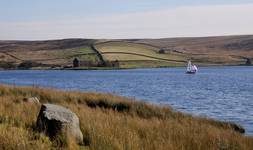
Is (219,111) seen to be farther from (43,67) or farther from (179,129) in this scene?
(43,67)

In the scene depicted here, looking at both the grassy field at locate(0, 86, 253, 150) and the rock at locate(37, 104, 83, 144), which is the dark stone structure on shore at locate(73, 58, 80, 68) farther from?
the rock at locate(37, 104, 83, 144)

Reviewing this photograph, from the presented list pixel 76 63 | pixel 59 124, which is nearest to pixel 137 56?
pixel 76 63

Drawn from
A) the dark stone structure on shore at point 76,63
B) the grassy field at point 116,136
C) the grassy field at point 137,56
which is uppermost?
the grassy field at point 116,136

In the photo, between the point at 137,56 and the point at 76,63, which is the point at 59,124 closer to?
the point at 76,63

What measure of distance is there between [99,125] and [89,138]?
3.46 ft

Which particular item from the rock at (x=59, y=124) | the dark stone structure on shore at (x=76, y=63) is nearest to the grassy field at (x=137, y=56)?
the dark stone structure on shore at (x=76, y=63)

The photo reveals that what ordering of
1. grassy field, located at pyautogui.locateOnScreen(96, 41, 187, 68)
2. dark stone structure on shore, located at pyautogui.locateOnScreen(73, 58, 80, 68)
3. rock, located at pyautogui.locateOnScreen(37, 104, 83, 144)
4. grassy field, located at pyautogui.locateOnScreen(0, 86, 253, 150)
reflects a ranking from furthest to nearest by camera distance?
grassy field, located at pyautogui.locateOnScreen(96, 41, 187, 68) < dark stone structure on shore, located at pyautogui.locateOnScreen(73, 58, 80, 68) < rock, located at pyautogui.locateOnScreen(37, 104, 83, 144) < grassy field, located at pyautogui.locateOnScreen(0, 86, 253, 150)

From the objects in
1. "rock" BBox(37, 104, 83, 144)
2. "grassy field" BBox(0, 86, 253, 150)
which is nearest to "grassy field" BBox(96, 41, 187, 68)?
"grassy field" BBox(0, 86, 253, 150)

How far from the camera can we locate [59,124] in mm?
12242

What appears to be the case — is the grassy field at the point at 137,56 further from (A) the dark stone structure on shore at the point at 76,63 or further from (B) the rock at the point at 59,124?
(B) the rock at the point at 59,124

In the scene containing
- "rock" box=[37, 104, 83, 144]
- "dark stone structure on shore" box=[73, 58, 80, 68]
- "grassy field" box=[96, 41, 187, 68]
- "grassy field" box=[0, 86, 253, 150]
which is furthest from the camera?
"grassy field" box=[96, 41, 187, 68]

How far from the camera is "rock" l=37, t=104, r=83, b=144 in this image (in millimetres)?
12172

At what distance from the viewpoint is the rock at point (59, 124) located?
1217 cm

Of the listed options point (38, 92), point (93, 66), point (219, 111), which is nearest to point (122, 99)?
point (38, 92)
